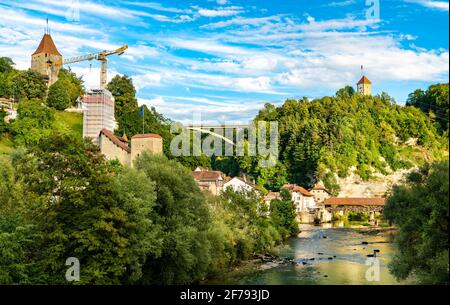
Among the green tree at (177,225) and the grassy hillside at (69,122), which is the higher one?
the grassy hillside at (69,122)

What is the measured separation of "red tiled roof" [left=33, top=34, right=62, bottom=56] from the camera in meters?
68.7

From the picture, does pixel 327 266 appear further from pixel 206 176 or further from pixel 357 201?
pixel 357 201

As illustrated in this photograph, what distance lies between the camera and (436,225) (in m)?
14.0

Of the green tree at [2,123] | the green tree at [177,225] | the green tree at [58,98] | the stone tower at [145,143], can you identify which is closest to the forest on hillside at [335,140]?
the green tree at [58,98]

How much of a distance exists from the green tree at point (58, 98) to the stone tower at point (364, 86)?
6683cm

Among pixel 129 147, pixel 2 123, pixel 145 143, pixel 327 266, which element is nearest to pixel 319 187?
pixel 2 123

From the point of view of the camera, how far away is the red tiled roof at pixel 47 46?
225 ft

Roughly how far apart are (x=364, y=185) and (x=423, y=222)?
2783 inches

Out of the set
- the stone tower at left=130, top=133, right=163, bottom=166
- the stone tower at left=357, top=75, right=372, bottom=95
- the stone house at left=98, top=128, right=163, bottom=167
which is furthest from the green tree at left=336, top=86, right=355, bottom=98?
the stone tower at left=130, top=133, right=163, bottom=166

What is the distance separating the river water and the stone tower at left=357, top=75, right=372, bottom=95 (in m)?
70.6

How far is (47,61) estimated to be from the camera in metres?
67.9

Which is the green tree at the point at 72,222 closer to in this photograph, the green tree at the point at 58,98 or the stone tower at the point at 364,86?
the green tree at the point at 58,98
